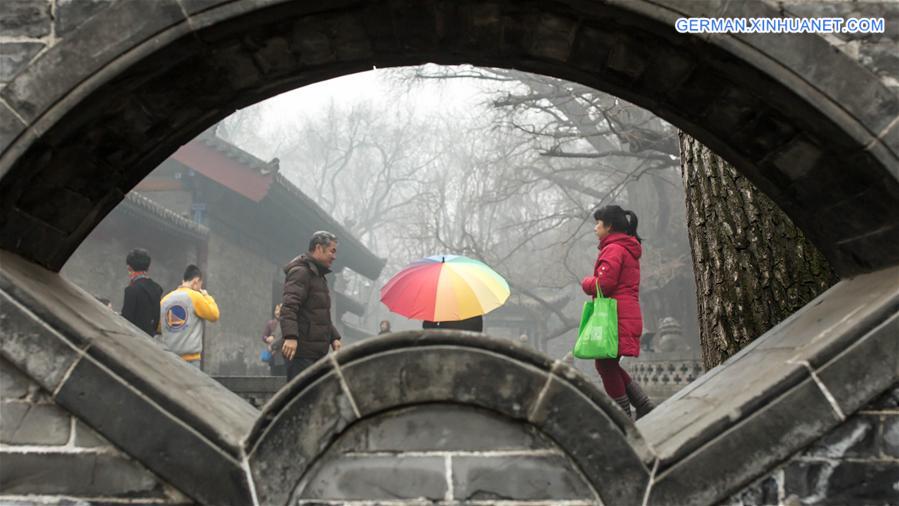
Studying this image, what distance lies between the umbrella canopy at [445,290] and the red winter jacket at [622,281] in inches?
65.2

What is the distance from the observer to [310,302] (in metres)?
5.61

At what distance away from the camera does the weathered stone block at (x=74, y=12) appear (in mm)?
2621

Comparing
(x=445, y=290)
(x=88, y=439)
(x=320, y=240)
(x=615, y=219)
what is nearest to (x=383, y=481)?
(x=88, y=439)

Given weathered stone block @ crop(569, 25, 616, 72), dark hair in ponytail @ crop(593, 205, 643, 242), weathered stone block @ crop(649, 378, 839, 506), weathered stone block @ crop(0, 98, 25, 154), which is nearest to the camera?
weathered stone block @ crop(649, 378, 839, 506)

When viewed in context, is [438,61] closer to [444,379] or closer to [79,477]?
[444,379]

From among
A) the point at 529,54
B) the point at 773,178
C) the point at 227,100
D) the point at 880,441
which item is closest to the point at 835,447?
the point at 880,441

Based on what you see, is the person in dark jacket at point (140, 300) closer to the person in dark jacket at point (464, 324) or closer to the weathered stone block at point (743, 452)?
the person in dark jacket at point (464, 324)

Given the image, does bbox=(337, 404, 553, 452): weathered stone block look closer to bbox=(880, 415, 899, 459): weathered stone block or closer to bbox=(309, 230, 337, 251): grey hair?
bbox=(880, 415, 899, 459): weathered stone block

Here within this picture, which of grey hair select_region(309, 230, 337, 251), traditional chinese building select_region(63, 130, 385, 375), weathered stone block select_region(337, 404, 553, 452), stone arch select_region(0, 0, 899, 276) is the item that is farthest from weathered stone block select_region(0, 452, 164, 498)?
traditional chinese building select_region(63, 130, 385, 375)

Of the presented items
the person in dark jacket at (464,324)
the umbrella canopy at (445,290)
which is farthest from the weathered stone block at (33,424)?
the umbrella canopy at (445,290)

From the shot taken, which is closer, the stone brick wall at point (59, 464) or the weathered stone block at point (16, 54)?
the stone brick wall at point (59, 464)

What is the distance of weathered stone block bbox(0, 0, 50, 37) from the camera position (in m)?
2.64

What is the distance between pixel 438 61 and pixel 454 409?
144cm

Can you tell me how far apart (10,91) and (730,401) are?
239 centimetres
